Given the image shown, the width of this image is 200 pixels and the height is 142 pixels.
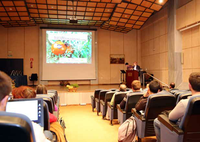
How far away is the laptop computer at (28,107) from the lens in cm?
142

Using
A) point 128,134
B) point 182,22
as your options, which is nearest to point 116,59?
point 182,22

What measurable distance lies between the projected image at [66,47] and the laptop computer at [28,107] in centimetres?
1016

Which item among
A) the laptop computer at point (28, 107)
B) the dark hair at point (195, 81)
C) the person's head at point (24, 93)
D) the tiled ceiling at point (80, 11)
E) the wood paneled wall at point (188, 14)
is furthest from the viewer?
the tiled ceiling at point (80, 11)

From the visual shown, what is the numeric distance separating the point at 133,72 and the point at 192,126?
7.35 meters

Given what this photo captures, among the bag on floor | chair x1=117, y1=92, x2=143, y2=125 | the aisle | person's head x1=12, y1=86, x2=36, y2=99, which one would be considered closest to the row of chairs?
person's head x1=12, y1=86, x2=36, y2=99

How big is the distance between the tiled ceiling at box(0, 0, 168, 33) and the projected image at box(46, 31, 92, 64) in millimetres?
958

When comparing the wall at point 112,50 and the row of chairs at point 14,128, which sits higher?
the wall at point 112,50

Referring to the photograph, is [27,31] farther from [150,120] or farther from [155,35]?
[150,120]

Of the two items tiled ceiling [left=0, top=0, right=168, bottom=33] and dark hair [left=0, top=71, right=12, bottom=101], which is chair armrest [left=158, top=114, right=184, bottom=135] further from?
tiled ceiling [left=0, top=0, right=168, bottom=33]

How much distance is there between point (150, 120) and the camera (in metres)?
2.53

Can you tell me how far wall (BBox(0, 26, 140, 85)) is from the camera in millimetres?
11883

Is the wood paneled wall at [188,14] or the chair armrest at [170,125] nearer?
the chair armrest at [170,125]

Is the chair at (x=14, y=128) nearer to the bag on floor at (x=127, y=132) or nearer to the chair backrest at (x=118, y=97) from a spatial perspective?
the bag on floor at (x=127, y=132)

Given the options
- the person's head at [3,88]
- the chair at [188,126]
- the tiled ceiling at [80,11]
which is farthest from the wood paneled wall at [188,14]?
the person's head at [3,88]
